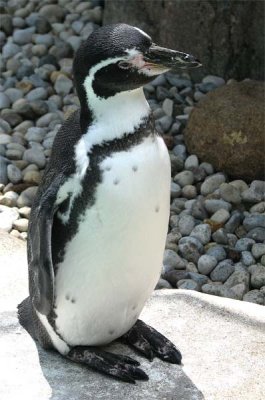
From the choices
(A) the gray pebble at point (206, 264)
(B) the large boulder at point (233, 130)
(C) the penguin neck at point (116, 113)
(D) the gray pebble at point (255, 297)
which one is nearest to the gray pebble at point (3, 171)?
(B) the large boulder at point (233, 130)

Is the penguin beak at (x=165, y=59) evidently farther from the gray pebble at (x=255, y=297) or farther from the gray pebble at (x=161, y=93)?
Result: the gray pebble at (x=161, y=93)

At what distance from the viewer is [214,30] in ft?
15.8

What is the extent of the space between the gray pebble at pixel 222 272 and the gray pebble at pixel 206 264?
27 mm

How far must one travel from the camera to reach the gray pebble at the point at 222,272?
3691 millimetres

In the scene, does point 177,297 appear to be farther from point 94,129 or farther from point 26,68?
point 26,68

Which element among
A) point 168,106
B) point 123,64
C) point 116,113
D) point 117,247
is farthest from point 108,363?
point 168,106

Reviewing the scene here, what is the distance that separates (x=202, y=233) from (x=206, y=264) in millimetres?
205

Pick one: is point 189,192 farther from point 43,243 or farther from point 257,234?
point 43,243

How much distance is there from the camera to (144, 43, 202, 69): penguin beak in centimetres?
232

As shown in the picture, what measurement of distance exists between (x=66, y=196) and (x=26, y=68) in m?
2.89

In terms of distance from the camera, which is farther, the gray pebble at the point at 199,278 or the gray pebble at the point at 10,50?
the gray pebble at the point at 10,50

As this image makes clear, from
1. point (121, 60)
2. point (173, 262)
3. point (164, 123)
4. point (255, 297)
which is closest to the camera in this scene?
point (121, 60)

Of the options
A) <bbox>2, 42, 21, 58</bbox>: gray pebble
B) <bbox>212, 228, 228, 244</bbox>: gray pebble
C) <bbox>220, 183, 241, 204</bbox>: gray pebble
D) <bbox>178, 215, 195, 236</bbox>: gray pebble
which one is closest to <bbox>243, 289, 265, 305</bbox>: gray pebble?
<bbox>212, 228, 228, 244</bbox>: gray pebble

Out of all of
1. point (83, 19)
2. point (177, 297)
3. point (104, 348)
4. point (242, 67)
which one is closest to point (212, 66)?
point (242, 67)
